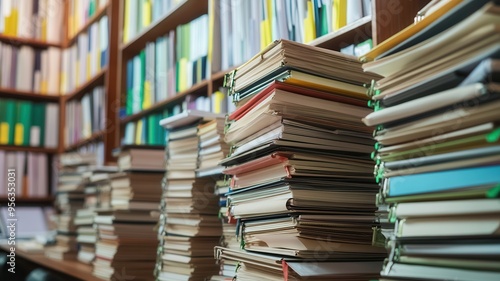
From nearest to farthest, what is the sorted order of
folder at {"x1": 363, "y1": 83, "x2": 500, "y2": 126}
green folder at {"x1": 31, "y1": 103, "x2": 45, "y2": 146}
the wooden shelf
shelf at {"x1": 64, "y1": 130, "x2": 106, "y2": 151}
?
folder at {"x1": 363, "y1": 83, "x2": 500, "y2": 126} → shelf at {"x1": 64, "y1": 130, "x2": 106, "y2": 151} → the wooden shelf → green folder at {"x1": 31, "y1": 103, "x2": 45, "y2": 146}

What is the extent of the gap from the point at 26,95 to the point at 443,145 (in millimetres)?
3607

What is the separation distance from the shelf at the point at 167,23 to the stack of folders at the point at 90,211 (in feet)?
2.22

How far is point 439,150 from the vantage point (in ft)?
2.69

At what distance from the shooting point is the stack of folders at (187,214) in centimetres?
154

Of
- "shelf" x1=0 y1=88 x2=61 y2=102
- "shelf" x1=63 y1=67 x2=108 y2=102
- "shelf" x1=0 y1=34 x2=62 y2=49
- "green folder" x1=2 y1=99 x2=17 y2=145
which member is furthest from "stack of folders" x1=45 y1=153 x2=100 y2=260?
"shelf" x1=0 y1=34 x2=62 y2=49

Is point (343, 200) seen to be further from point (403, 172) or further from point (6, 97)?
point (6, 97)

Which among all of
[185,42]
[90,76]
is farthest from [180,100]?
[90,76]

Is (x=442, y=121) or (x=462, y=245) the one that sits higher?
(x=442, y=121)

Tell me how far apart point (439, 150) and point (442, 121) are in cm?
5

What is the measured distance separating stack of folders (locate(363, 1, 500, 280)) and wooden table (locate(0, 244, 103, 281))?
1.32 meters

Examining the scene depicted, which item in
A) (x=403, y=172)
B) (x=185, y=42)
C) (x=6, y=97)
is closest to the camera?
(x=403, y=172)

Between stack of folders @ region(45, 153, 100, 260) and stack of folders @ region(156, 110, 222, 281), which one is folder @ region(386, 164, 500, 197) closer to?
stack of folders @ region(156, 110, 222, 281)

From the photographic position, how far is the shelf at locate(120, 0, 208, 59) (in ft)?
7.34

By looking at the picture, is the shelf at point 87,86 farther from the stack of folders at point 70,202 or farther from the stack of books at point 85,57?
the stack of folders at point 70,202
